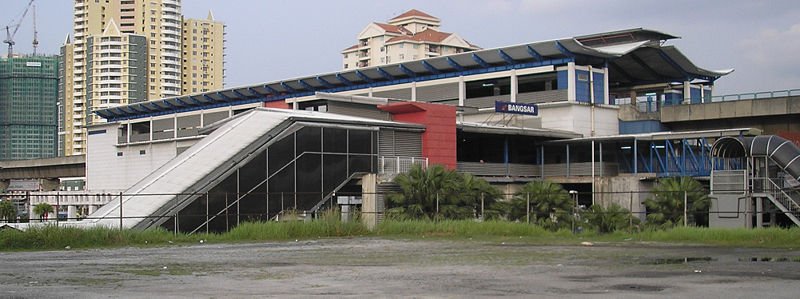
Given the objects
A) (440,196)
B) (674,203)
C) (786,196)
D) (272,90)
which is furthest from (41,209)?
(786,196)

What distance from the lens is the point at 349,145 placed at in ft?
159

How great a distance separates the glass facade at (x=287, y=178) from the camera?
41.4 metres

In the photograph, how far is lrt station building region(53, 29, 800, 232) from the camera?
43.3 m

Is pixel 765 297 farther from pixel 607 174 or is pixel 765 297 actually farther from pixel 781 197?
pixel 607 174

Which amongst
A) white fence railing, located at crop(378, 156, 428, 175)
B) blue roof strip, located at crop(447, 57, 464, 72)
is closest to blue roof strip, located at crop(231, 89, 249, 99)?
blue roof strip, located at crop(447, 57, 464, 72)

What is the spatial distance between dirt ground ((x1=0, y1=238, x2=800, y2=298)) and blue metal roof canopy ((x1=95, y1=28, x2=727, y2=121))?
138 feet

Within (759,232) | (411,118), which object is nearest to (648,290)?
(759,232)

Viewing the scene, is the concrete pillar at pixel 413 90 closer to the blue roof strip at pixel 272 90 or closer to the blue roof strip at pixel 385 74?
the blue roof strip at pixel 385 74

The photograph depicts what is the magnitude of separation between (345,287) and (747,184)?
3071 centimetres

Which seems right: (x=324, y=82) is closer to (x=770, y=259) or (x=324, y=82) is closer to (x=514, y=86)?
(x=514, y=86)

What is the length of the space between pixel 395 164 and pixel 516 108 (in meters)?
16.7

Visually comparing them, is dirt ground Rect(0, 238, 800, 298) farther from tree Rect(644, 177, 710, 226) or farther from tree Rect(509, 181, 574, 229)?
tree Rect(509, 181, 574, 229)

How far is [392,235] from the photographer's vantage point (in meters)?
36.6

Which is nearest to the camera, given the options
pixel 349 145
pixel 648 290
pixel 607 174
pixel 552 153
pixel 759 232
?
pixel 648 290
